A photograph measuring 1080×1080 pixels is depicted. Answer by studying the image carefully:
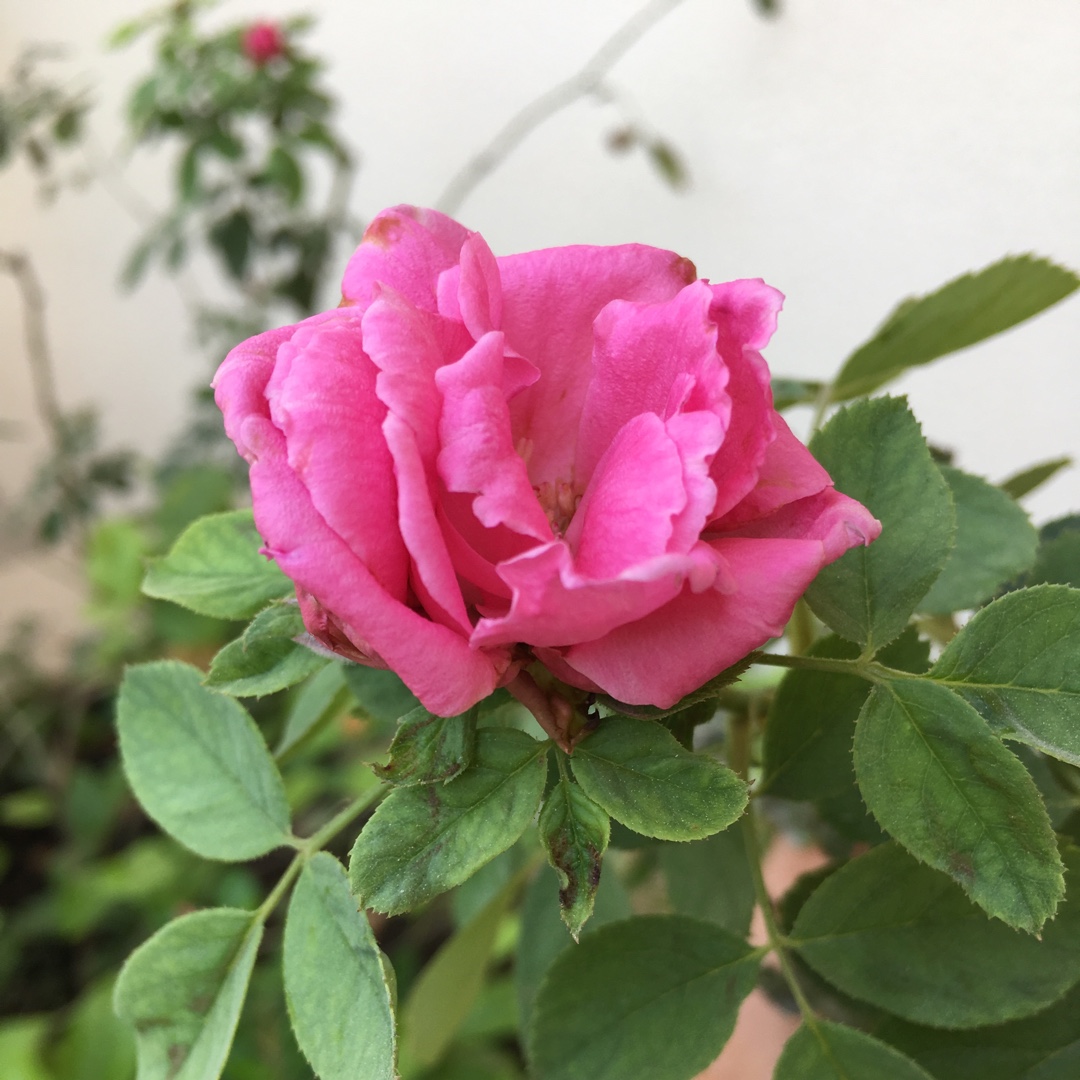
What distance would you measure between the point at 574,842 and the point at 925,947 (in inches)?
4.6

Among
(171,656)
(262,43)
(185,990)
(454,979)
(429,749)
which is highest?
(262,43)

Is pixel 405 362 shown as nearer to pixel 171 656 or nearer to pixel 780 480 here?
pixel 780 480

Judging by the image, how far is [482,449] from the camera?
0.17m

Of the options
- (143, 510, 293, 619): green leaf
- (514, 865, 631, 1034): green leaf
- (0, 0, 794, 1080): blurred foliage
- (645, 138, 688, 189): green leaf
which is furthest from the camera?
(645, 138, 688, 189): green leaf

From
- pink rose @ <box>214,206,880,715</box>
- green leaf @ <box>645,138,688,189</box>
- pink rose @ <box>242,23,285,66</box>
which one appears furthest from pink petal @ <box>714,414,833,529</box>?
pink rose @ <box>242,23,285,66</box>

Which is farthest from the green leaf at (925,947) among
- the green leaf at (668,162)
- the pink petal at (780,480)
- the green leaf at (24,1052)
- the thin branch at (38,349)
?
the thin branch at (38,349)

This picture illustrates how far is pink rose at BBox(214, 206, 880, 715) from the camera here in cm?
16

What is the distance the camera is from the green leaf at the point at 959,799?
0.18 meters

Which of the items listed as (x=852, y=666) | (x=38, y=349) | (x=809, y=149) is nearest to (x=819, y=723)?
(x=852, y=666)

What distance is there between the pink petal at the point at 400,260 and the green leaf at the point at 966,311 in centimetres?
19

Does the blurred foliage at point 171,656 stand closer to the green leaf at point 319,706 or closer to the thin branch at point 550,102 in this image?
the thin branch at point 550,102

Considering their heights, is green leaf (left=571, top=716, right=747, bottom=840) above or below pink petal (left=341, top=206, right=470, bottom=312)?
below

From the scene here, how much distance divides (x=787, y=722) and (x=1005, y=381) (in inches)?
27.6

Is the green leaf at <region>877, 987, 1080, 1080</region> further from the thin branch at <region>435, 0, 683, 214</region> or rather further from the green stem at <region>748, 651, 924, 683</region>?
the thin branch at <region>435, 0, 683, 214</region>
